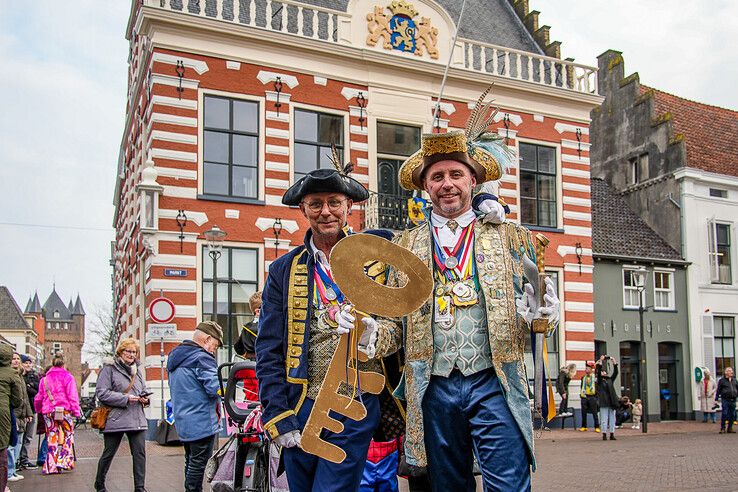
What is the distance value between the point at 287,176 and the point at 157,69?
3.60 m

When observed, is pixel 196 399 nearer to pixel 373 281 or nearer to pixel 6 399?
pixel 6 399

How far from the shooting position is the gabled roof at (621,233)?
24.8 metres

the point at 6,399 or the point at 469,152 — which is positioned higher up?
the point at 469,152

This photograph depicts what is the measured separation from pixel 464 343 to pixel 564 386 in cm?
1793

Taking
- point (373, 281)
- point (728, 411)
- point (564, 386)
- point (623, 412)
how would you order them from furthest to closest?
1. point (623, 412)
2. point (564, 386)
3. point (728, 411)
4. point (373, 281)

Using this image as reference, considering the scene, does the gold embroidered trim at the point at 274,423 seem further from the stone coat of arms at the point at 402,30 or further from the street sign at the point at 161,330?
the stone coat of arms at the point at 402,30

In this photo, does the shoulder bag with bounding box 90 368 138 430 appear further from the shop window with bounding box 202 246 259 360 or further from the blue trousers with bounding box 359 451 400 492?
the shop window with bounding box 202 246 259 360

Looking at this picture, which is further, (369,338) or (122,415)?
(122,415)

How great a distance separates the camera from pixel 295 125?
1848cm

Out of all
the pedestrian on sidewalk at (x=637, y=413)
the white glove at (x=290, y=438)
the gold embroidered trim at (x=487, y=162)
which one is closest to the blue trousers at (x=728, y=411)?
the pedestrian on sidewalk at (x=637, y=413)

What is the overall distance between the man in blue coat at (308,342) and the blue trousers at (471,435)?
1.14 ft

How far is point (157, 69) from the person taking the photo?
17.0 m

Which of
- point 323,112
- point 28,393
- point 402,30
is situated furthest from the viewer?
point 402,30

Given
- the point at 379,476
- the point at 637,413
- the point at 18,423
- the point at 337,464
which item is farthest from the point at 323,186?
the point at 637,413
